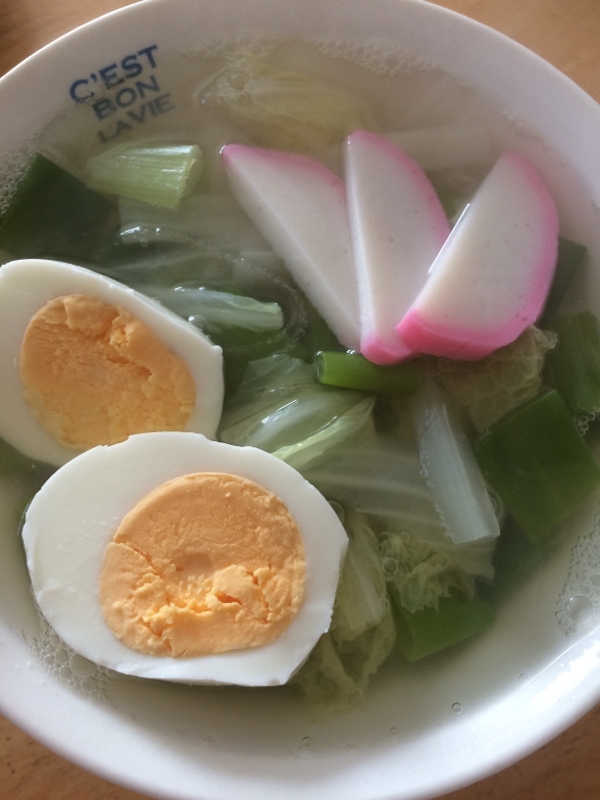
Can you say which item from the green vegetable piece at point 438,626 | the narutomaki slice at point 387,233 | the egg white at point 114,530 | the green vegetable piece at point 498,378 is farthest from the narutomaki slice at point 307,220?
the green vegetable piece at point 438,626

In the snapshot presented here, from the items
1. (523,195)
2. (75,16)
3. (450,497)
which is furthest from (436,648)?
(75,16)

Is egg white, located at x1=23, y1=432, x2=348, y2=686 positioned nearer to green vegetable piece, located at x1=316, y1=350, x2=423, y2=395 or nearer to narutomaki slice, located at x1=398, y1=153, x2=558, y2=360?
green vegetable piece, located at x1=316, y1=350, x2=423, y2=395

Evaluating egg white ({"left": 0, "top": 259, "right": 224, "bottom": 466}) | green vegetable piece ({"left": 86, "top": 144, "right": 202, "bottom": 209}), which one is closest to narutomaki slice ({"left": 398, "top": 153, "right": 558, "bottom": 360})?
egg white ({"left": 0, "top": 259, "right": 224, "bottom": 466})

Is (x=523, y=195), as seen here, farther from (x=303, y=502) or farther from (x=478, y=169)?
(x=303, y=502)

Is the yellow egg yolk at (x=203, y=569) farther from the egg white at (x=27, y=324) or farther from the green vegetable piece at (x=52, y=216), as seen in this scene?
the green vegetable piece at (x=52, y=216)

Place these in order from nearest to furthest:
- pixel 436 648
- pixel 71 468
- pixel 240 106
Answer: pixel 71 468, pixel 436 648, pixel 240 106

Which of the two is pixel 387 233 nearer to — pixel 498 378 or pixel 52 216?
pixel 498 378
